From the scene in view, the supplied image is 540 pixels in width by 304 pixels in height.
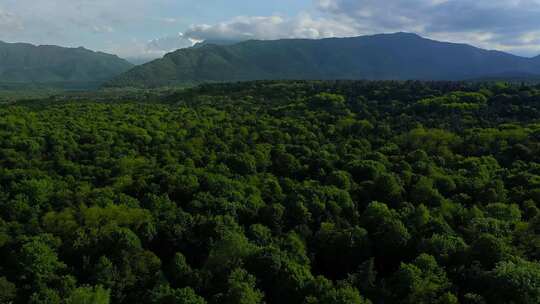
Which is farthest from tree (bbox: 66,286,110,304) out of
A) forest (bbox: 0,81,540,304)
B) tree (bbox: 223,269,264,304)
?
tree (bbox: 223,269,264,304)

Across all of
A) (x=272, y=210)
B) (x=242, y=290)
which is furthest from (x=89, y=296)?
(x=272, y=210)

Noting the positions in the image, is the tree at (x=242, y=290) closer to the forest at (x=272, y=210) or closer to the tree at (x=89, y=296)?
the forest at (x=272, y=210)

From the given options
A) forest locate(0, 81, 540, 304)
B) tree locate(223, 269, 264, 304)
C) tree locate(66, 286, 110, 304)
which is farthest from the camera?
forest locate(0, 81, 540, 304)

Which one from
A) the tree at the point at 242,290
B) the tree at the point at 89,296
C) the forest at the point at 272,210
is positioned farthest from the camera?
the forest at the point at 272,210

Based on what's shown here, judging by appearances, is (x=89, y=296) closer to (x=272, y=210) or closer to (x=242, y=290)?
(x=242, y=290)

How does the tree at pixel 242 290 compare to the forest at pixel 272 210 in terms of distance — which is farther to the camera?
the forest at pixel 272 210

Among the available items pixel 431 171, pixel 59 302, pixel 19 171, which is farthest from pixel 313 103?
pixel 59 302

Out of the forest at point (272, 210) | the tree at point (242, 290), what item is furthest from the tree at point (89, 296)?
the tree at point (242, 290)

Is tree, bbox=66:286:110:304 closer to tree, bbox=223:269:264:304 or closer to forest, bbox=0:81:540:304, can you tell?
forest, bbox=0:81:540:304

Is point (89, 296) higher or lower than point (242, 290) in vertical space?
lower
